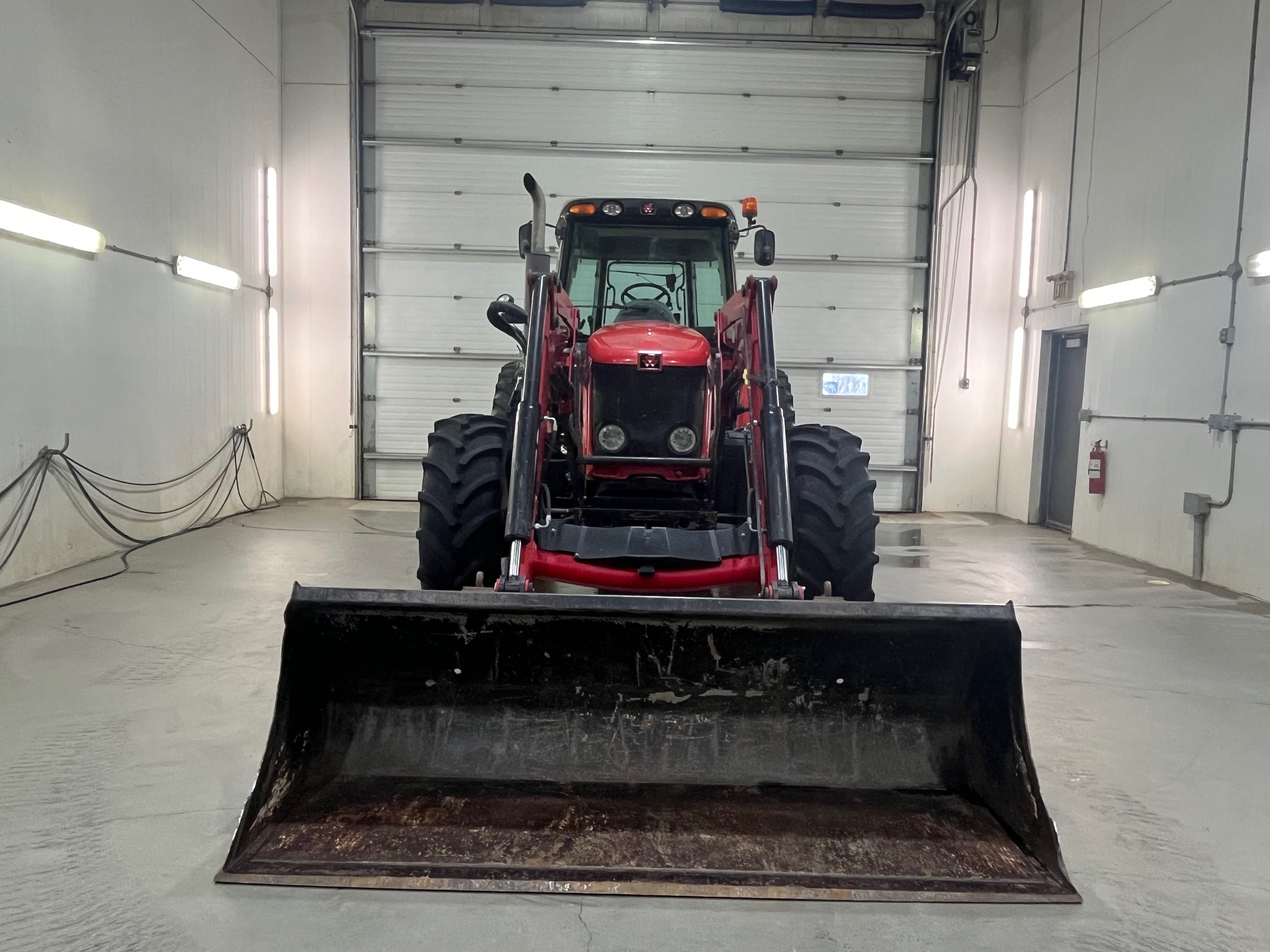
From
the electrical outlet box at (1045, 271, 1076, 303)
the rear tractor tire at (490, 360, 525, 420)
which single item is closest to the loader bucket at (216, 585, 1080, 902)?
the rear tractor tire at (490, 360, 525, 420)

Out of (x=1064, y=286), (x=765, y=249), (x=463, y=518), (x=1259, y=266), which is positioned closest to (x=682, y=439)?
(x=463, y=518)

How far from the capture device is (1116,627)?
486cm

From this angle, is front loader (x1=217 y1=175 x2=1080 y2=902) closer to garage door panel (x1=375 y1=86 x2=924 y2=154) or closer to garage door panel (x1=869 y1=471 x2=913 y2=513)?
garage door panel (x1=869 y1=471 x2=913 y2=513)

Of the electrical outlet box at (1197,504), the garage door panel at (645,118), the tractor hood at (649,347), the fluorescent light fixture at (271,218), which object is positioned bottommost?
the electrical outlet box at (1197,504)

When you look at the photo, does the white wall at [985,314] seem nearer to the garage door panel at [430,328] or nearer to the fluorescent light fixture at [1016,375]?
the fluorescent light fixture at [1016,375]

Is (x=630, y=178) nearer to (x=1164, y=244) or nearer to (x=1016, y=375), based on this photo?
(x=1016, y=375)

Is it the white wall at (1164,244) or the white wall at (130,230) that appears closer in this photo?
the white wall at (130,230)

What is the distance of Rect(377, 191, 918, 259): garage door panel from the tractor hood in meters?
6.17

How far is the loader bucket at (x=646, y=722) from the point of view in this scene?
2.25 meters

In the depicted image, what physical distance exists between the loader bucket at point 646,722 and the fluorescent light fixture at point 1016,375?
311 inches

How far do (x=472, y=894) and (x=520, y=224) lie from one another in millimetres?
8321

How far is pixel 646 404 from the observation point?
3.75 m

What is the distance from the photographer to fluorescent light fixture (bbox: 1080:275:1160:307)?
6973 millimetres

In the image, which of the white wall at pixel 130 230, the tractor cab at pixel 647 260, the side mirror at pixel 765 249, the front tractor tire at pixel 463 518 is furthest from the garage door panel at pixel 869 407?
the front tractor tire at pixel 463 518
